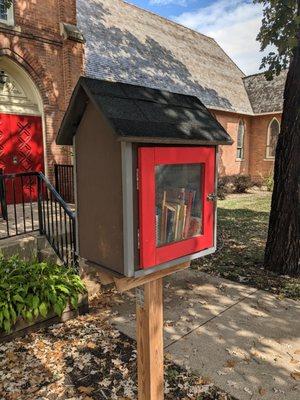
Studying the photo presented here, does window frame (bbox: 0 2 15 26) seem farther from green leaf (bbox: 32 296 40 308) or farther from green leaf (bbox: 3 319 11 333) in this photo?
green leaf (bbox: 3 319 11 333)

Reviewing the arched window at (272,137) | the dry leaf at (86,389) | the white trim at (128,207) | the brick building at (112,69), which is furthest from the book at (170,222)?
the arched window at (272,137)

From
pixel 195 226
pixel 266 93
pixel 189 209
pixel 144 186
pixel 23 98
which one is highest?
pixel 266 93

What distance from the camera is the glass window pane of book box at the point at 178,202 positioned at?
2.05 meters

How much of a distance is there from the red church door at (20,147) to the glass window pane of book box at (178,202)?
7750 mm

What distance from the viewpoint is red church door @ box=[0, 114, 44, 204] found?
9297mm

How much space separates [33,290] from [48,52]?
7.93 m

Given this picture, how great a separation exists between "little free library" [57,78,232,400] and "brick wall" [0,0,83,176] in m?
8.15

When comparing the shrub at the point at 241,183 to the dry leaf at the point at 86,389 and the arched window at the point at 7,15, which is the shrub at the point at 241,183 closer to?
the arched window at the point at 7,15

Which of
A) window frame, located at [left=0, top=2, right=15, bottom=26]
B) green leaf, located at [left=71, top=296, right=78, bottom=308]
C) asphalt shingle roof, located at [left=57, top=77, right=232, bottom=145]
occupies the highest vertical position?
window frame, located at [left=0, top=2, right=15, bottom=26]

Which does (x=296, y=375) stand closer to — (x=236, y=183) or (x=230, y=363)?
(x=230, y=363)

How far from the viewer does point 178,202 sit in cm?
217

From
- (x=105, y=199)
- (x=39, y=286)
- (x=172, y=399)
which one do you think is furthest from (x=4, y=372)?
(x=105, y=199)

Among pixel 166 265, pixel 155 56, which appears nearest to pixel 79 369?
pixel 166 265

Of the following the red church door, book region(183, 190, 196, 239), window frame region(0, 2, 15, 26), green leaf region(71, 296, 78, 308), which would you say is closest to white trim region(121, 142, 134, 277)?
book region(183, 190, 196, 239)
